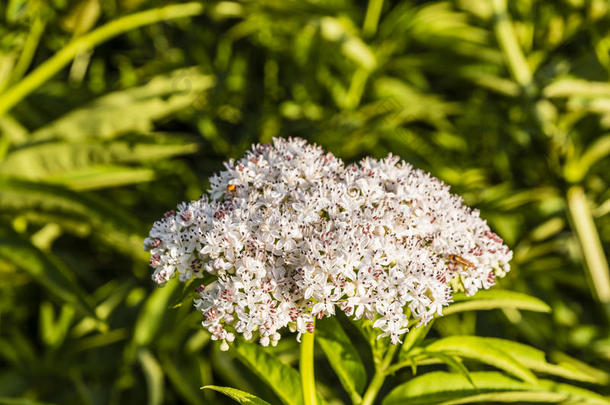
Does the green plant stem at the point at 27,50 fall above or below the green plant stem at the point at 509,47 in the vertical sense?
below

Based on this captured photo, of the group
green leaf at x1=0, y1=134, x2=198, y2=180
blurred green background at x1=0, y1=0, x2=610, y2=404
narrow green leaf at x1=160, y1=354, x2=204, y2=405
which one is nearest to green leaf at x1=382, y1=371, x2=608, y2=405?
blurred green background at x1=0, y1=0, x2=610, y2=404

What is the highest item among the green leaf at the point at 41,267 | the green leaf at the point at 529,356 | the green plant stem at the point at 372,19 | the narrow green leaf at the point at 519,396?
the green plant stem at the point at 372,19

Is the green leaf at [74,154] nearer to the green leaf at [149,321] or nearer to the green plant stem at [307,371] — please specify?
the green leaf at [149,321]

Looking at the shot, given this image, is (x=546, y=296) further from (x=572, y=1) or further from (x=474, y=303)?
(x=474, y=303)

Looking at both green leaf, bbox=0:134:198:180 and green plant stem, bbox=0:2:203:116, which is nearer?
green leaf, bbox=0:134:198:180

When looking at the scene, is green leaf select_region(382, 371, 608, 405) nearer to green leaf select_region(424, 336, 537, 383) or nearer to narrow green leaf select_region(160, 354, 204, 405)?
green leaf select_region(424, 336, 537, 383)

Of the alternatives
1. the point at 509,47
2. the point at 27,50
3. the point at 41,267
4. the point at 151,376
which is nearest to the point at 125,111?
the point at 27,50

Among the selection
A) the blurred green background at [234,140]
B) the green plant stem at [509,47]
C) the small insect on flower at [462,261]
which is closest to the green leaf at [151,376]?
the blurred green background at [234,140]
